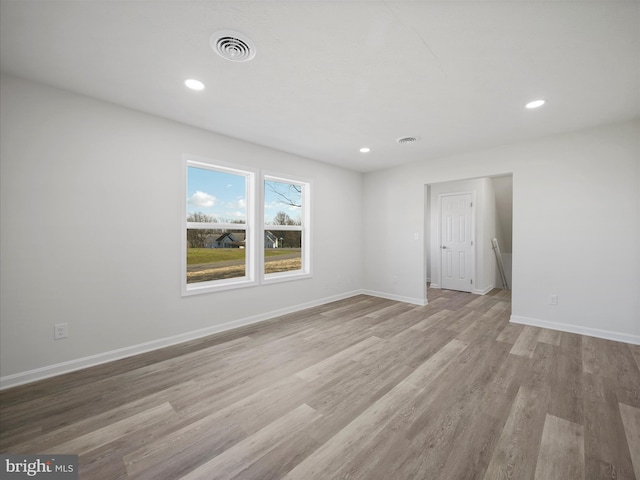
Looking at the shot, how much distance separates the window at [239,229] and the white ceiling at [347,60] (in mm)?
779

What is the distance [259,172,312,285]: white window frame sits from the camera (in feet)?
12.7

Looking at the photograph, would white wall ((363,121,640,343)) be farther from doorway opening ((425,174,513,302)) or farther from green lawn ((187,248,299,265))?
green lawn ((187,248,299,265))

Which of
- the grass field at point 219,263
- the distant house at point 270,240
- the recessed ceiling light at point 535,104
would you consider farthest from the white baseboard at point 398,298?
the recessed ceiling light at point 535,104

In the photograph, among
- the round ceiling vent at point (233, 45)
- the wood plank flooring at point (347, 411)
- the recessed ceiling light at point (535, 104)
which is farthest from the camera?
the recessed ceiling light at point (535, 104)

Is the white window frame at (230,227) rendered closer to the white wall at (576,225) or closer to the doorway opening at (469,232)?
the white wall at (576,225)

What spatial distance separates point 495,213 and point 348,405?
6.13 metres

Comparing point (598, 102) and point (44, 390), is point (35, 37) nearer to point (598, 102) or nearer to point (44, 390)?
point (44, 390)

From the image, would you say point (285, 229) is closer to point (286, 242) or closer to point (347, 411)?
point (286, 242)

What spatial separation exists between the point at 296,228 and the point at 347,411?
3023mm

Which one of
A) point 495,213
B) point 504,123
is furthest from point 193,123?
point 495,213

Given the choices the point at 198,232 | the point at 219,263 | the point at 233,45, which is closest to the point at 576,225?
the point at 233,45

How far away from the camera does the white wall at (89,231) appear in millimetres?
2189

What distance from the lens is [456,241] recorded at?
595 centimetres

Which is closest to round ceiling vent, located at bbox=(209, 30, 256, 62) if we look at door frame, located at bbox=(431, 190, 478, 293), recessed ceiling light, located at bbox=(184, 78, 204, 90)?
recessed ceiling light, located at bbox=(184, 78, 204, 90)
